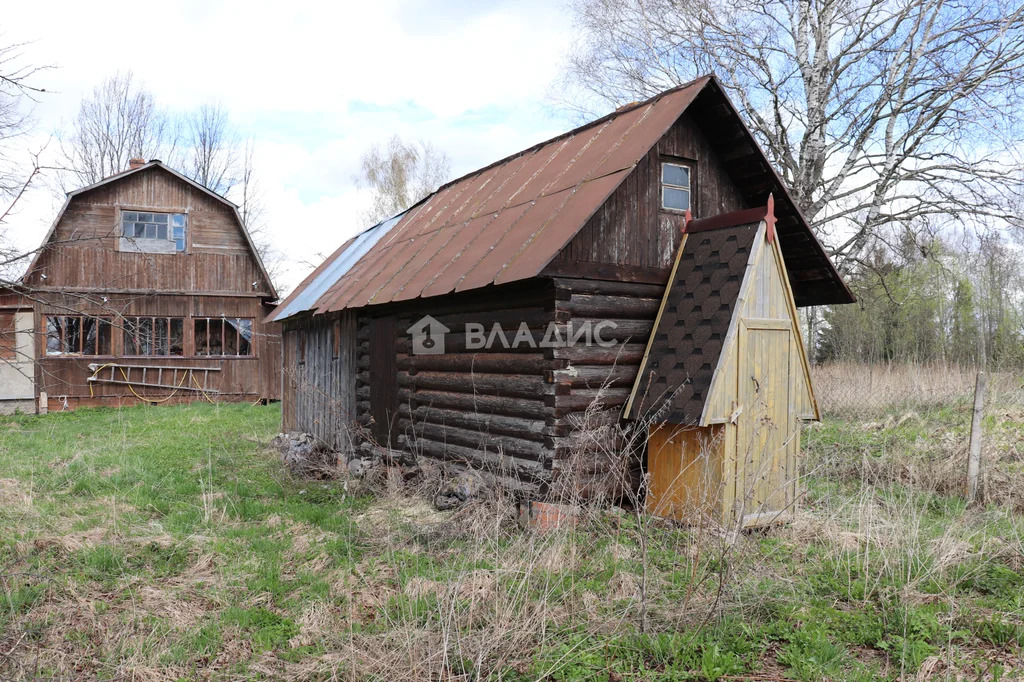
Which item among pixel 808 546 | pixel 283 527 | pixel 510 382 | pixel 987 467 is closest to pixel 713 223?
pixel 510 382

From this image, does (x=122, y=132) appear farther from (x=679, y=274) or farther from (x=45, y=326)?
(x=679, y=274)

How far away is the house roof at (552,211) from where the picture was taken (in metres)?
7.43

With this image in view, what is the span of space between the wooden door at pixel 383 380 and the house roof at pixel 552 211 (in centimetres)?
60

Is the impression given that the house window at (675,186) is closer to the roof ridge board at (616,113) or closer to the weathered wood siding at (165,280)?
A: the roof ridge board at (616,113)

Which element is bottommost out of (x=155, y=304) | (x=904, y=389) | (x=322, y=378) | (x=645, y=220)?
(x=904, y=389)

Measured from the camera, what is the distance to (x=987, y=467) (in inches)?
319

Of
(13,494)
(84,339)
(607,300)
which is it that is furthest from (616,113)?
(84,339)

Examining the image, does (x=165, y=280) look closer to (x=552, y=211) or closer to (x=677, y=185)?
(x=552, y=211)

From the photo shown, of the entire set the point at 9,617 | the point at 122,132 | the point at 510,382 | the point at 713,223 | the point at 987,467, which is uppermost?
the point at 122,132

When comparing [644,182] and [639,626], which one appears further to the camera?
[644,182]

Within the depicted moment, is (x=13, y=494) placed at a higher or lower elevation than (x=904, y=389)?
lower

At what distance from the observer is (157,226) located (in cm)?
2069

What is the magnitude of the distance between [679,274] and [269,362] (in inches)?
643

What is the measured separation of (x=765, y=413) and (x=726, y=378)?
0.70 metres
